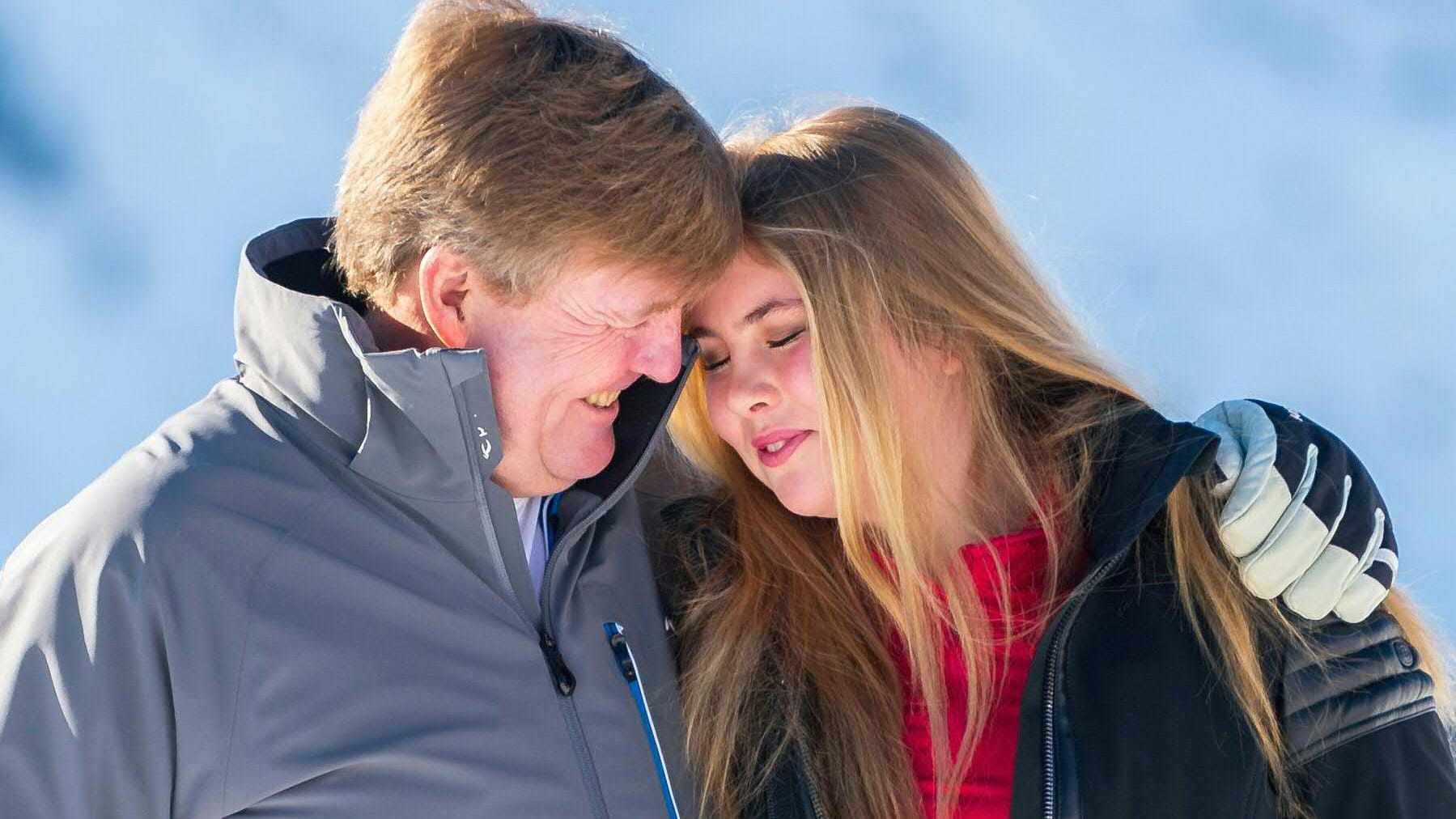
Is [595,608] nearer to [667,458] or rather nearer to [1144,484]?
[667,458]

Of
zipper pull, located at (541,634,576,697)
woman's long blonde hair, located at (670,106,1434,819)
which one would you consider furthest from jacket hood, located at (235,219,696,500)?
woman's long blonde hair, located at (670,106,1434,819)

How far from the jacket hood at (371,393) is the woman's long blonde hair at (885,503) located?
654 millimetres

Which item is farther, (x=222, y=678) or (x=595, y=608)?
(x=595, y=608)

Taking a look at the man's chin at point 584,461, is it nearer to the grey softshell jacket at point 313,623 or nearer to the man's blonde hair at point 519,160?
the grey softshell jacket at point 313,623

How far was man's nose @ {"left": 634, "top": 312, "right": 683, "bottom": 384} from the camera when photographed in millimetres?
2428

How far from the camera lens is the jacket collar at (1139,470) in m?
2.38

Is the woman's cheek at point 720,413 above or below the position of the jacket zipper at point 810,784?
above

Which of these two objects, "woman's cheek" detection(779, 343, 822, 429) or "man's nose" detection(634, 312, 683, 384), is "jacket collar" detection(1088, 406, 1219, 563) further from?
"man's nose" detection(634, 312, 683, 384)

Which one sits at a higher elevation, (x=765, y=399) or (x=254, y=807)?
(x=765, y=399)

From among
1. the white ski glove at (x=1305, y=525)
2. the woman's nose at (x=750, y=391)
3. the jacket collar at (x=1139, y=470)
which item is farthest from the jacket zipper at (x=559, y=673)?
the white ski glove at (x=1305, y=525)

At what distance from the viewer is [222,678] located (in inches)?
76.1

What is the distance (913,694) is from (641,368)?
2.62ft

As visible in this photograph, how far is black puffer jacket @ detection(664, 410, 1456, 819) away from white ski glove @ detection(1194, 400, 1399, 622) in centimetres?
8

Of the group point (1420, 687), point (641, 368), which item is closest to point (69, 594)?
point (641, 368)
